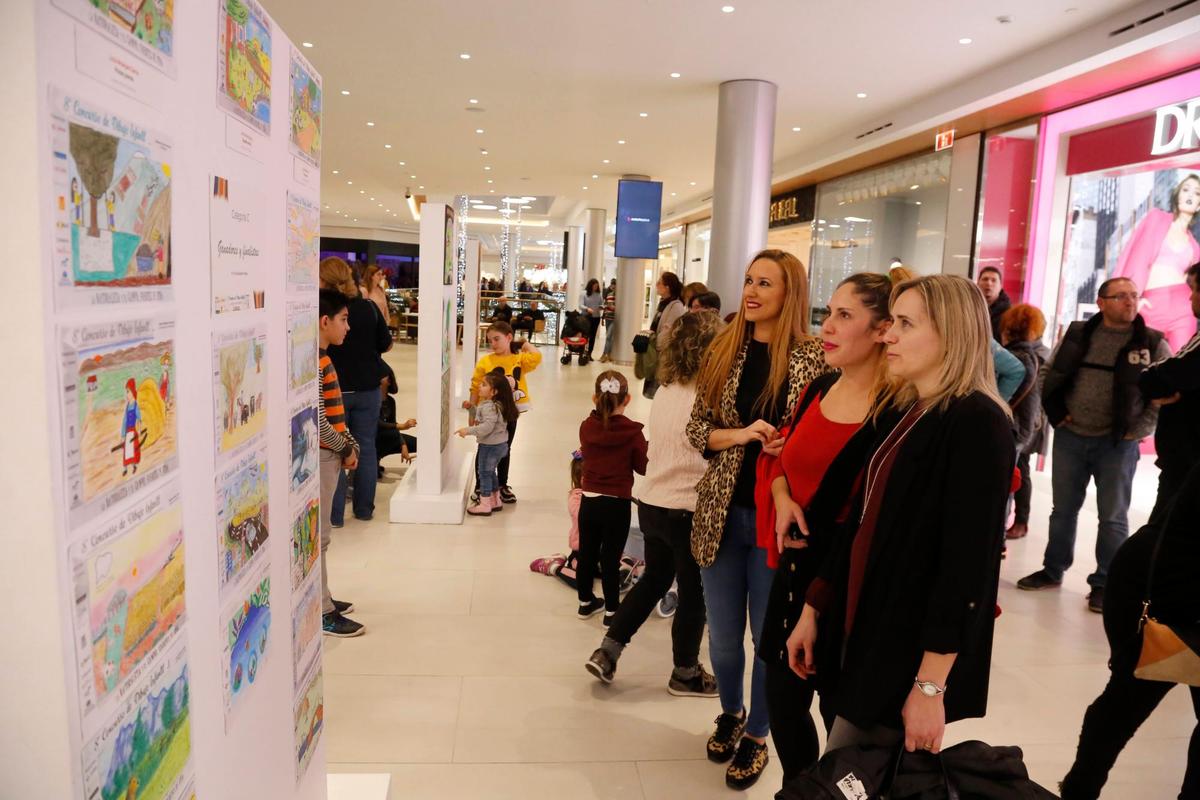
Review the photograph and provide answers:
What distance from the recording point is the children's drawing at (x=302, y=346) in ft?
5.71

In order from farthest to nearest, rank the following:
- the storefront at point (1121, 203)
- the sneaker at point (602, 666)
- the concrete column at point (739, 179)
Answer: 1. the concrete column at point (739, 179)
2. the storefront at point (1121, 203)
3. the sneaker at point (602, 666)

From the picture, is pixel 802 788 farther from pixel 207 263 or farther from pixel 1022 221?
pixel 1022 221

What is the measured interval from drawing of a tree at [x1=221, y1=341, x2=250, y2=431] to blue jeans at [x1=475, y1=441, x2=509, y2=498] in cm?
418

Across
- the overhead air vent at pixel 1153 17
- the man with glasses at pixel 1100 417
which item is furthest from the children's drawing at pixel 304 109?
the overhead air vent at pixel 1153 17

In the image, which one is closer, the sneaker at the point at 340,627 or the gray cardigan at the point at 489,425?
the sneaker at the point at 340,627

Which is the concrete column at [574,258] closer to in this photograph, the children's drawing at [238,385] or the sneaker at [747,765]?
the sneaker at [747,765]

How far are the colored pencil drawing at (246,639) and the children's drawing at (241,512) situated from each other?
76mm

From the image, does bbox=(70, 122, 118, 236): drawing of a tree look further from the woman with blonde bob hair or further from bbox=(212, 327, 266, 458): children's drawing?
the woman with blonde bob hair

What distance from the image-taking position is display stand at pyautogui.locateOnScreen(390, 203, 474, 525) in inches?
207

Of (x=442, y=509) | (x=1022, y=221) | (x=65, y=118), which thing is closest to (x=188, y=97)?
(x=65, y=118)

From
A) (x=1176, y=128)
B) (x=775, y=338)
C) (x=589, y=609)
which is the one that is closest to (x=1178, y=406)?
(x=775, y=338)

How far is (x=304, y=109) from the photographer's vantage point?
71.2 inches

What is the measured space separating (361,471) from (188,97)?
4466 mm

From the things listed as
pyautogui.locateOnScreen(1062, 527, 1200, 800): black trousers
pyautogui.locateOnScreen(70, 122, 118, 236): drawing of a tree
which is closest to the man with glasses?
pyautogui.locateOnScreen(1062, 527, 1200, 800): black trousers
